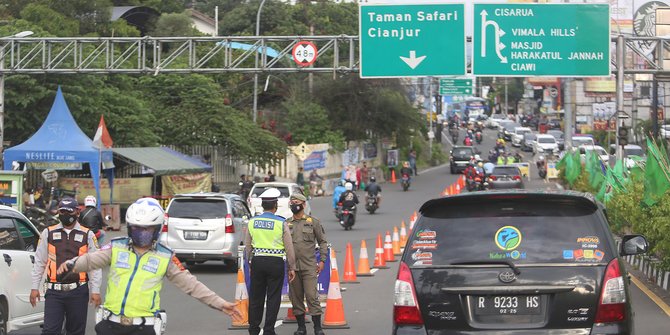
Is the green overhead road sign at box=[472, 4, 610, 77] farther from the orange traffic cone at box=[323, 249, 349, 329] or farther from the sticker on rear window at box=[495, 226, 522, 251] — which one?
the sticker on rear window at box=[495, 226, 522, 251]

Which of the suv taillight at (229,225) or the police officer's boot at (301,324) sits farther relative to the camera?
the suv taillight at (229,225)

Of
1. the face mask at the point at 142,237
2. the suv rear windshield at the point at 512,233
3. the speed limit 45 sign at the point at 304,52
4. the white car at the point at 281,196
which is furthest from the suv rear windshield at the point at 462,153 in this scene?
the face mask at the point at 142,237

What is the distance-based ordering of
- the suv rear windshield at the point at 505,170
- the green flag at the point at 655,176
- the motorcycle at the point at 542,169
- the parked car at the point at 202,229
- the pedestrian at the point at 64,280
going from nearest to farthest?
the pedestrian at the point at 64,280, the green flag at the point at 655,176, the parked car at the point at 202,229, the suv rear windshield at the point at 505,170, the motorcycle at the point at 542,169

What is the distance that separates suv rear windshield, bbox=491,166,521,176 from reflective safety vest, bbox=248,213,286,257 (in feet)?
124

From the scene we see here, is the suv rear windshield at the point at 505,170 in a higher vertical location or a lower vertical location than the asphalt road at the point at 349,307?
higher

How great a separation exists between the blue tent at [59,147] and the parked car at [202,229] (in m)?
10.8

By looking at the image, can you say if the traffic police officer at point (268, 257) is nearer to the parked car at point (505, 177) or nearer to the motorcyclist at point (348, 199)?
the motorcyclist at point (348, 199)

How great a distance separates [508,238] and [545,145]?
70867mm

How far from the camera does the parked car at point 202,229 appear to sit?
2052cm

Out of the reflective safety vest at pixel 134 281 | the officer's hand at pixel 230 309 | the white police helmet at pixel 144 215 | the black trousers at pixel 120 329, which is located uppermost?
the white police helmet at pixel 144 215

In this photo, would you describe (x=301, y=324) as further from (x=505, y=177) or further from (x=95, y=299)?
(x=505, y=177)

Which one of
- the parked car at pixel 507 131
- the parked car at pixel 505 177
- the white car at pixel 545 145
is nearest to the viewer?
the parked car at pixel 505 177

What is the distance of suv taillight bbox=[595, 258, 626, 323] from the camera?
7.05m

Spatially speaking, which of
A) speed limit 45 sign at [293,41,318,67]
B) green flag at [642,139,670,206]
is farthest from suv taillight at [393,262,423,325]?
speed limit 45 sign at [293,41,318,67]
